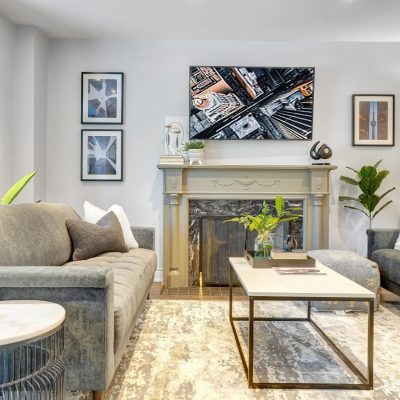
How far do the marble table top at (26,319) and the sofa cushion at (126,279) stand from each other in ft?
1.30

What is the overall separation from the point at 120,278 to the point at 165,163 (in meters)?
2.04

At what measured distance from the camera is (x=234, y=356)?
92.3 inches

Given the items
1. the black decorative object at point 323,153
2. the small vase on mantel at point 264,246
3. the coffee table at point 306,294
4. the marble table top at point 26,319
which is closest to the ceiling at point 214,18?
the black decorative object at point 323,153

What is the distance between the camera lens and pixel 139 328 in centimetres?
282

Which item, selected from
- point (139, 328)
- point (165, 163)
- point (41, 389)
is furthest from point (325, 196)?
point (41, 389)

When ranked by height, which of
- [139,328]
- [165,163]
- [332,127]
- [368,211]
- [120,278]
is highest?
[332,127]

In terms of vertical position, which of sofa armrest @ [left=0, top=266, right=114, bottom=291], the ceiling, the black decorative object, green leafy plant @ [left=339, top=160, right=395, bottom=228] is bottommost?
sofa armrest @ [left=0, top=266, right=114, bottom=291]

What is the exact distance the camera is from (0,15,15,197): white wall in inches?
154

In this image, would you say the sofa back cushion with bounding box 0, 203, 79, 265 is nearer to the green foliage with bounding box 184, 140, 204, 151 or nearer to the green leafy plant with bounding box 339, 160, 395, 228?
the green foliage with bounding box 184, 140, 204, 151

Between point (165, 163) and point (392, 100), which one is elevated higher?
point (392, 100)

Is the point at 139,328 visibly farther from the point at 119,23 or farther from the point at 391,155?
the point at 391,155

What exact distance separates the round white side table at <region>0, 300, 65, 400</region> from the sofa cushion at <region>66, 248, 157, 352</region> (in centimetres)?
40

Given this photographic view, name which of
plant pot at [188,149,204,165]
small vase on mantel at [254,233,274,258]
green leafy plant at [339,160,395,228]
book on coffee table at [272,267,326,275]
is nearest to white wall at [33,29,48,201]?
plant pot at [188,149,204,165]

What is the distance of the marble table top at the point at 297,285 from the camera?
6.51 ft
